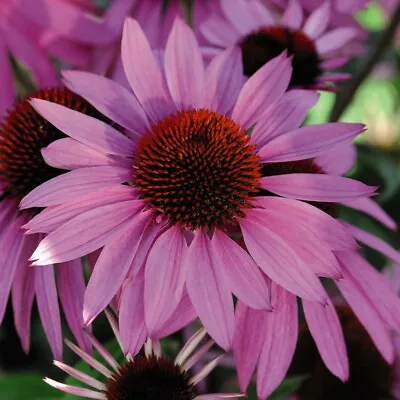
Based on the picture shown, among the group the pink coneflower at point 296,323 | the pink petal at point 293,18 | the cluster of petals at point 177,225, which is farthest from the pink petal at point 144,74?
the pink petal at point 293,18

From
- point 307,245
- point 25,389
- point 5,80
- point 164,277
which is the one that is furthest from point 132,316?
point 5,80

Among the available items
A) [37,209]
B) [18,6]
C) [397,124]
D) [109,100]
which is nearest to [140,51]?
[109,100]

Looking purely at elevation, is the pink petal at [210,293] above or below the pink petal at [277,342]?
above

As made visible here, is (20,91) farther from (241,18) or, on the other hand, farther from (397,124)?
(397,124)

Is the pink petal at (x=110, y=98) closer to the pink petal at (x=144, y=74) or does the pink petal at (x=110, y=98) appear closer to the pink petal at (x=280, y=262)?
the pink petal at (x=144, y=74)

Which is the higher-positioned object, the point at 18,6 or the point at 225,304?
the point at 18,6
